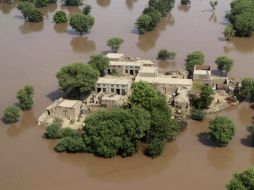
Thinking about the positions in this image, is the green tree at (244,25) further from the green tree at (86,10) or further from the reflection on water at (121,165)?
the reflection on water at (121,165)

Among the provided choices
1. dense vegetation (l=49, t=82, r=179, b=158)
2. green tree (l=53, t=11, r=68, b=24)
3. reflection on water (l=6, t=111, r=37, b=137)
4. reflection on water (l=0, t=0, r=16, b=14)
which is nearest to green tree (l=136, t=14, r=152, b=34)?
green tree (l=53, t=11, r=68, b=24)

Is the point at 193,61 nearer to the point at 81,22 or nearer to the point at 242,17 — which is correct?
the point at 242,17

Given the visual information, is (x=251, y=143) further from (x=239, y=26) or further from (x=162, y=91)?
(x=239, y=26)

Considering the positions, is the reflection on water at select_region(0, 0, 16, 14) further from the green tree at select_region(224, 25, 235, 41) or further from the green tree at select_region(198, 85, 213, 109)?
the green tree at select_region(198, 85, 213, 109)

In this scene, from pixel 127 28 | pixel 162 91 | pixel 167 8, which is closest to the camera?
pixel 162 91

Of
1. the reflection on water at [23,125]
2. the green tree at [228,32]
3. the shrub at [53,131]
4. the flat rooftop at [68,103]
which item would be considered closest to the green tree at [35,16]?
the green tree at [228,32]

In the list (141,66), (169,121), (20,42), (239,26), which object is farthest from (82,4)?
(169,121)
